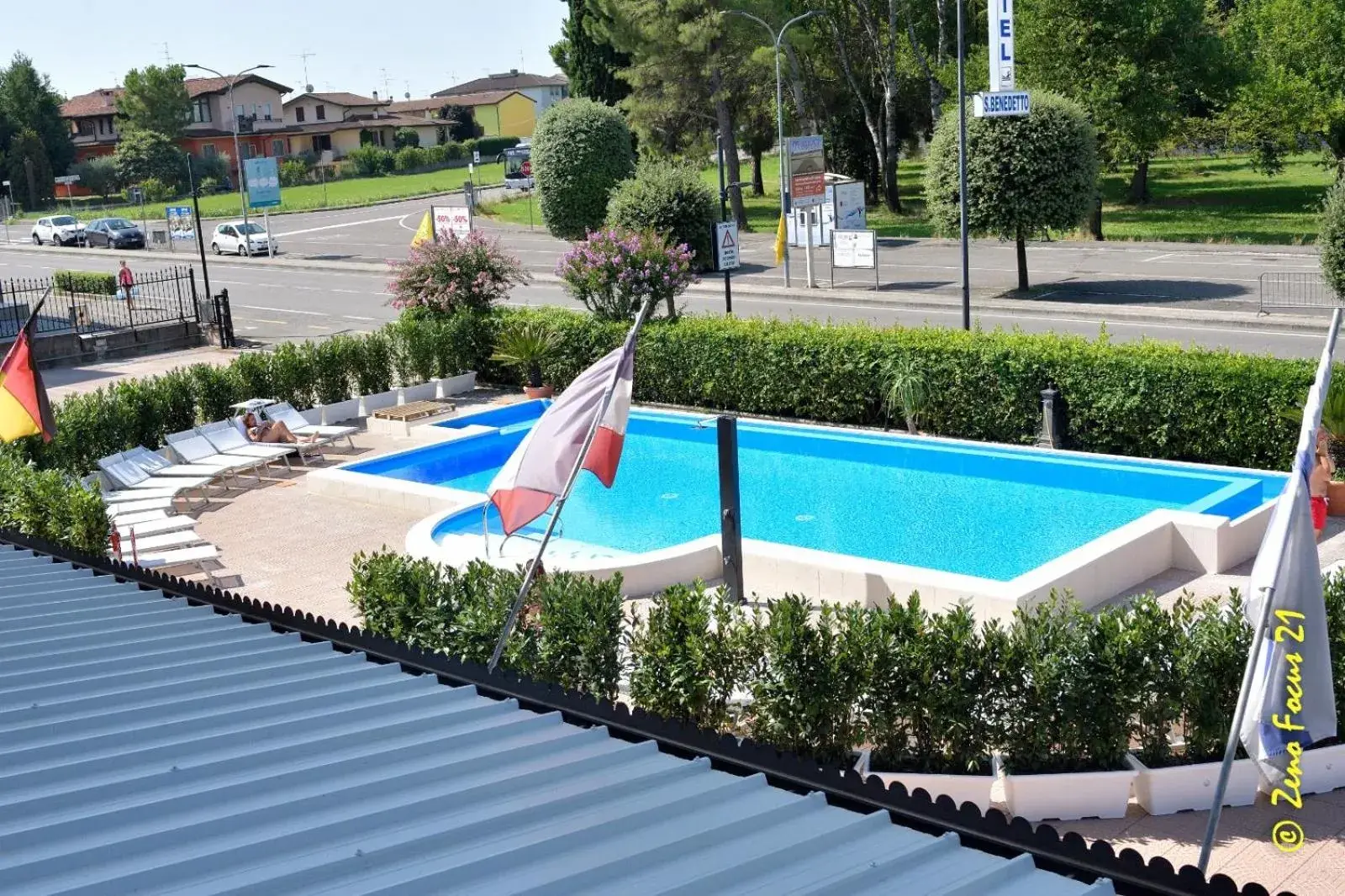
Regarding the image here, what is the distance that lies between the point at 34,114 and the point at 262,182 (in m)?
44.0

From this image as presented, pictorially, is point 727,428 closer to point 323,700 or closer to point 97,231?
point 323,700

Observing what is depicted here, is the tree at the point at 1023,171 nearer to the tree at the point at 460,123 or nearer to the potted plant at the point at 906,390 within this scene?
the potted plant at the point at 906,390

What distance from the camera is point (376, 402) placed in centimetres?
2394

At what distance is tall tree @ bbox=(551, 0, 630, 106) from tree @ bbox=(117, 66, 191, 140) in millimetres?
41491

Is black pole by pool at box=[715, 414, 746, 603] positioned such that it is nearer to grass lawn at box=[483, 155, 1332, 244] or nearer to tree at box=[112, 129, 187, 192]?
grass lawn at box=[483, 155, 1332, 244]

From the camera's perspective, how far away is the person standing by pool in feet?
39.9

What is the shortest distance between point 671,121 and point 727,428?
40.8 m

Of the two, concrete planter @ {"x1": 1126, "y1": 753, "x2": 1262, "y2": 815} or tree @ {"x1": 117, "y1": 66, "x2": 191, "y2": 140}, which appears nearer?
concrete planter @ {"x1": 1126, "y1": 753, "x2": 1262, "y2": 815}

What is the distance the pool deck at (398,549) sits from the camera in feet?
27.5

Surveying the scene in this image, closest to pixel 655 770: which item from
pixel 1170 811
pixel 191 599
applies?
pixel 191 599

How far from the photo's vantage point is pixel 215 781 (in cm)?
507

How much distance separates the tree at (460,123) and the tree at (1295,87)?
77.8 metres

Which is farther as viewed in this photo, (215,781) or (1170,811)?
(1170,811)

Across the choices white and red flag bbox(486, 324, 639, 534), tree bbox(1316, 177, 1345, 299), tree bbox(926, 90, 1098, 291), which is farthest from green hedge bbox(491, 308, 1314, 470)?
tree bbox(926, 90, 1098, 291)
